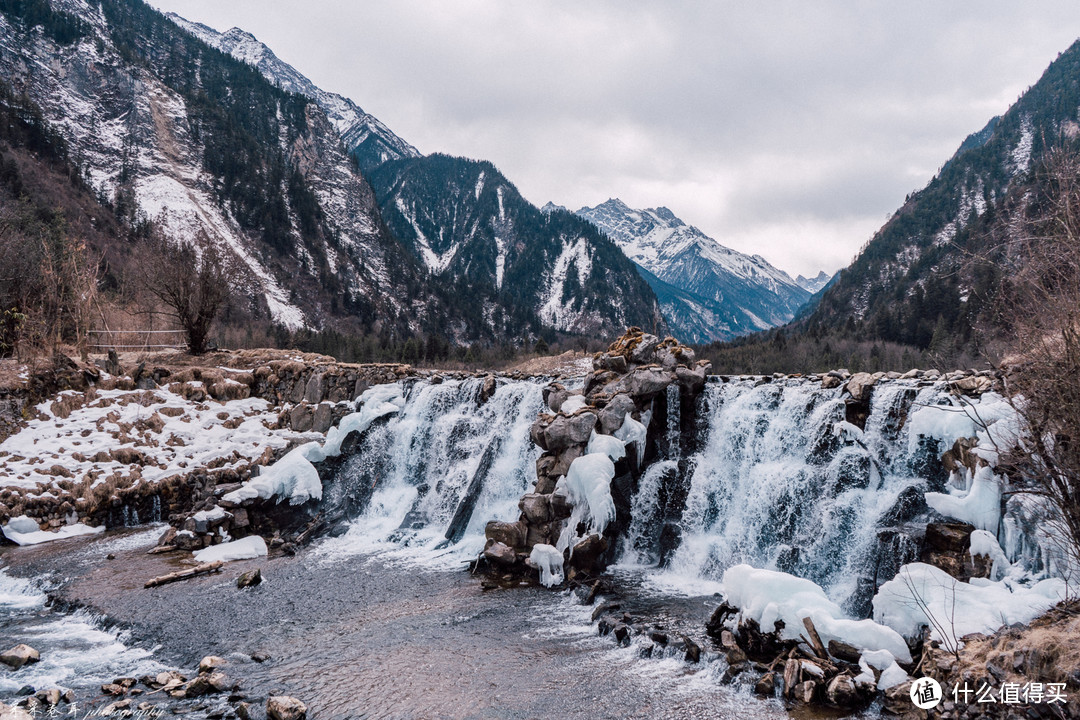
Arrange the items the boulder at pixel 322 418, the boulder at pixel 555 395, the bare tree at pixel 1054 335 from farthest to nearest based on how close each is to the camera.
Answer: the boulder at pixel 322 418 < the boulder at pixel 555 395 < the bare tree at pixel 1054 335

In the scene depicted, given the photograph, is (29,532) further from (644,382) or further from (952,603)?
(952,603)

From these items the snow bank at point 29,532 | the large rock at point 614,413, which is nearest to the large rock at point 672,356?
the large rock at point 614,413

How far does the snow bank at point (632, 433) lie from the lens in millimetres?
18688

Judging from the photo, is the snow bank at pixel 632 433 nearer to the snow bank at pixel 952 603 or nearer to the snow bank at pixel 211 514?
the snow bank at pixel 952 603

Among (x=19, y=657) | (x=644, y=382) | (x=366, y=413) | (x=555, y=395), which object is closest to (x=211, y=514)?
(x=366, y=413)

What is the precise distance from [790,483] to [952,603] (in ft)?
21.1

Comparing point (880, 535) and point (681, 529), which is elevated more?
point (880, 535)

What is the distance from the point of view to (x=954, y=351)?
6681 cm

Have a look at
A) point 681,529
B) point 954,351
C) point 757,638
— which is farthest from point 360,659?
point 954,351

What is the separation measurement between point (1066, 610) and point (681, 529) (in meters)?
9.83

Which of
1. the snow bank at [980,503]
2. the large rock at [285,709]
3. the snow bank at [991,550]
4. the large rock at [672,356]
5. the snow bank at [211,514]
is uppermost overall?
the large rock at [672,356]

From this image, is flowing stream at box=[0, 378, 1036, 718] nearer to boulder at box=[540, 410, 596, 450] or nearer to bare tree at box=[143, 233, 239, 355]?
boulder at box=[540, 410, 596, 450]

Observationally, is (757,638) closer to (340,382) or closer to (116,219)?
(340,382)

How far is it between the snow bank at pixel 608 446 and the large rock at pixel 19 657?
1416 centimetres
